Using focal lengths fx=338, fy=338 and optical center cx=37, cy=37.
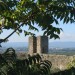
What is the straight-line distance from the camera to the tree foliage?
3.66m

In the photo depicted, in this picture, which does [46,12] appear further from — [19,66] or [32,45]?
[32,45]

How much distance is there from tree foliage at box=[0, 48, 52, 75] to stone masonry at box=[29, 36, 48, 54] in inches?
628

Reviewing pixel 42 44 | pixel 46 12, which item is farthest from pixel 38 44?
pixel 46 12

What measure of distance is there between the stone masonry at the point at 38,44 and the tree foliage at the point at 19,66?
16.0 metres

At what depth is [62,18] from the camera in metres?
4.19

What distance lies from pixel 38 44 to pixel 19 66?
16.6 metres

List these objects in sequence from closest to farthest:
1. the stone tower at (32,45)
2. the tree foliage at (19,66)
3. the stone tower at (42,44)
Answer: the tree foliage at (19,66) → the stone tower at (42,44) → the stone tower at (32,45)

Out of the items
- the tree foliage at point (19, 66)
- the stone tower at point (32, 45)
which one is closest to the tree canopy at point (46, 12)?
the tree foliage at point (19, 66)

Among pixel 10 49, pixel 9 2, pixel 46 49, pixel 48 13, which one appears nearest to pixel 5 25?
pixel 9 2

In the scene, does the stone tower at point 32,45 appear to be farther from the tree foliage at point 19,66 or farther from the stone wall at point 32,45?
the tree foliage at point 19,66

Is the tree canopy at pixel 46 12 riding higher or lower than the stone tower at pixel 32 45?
higher

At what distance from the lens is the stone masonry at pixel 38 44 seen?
20020mm

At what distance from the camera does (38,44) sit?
2034 centimetres

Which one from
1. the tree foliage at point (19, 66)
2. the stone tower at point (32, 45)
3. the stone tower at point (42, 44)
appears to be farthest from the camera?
the stone tower at point (32, 45)
